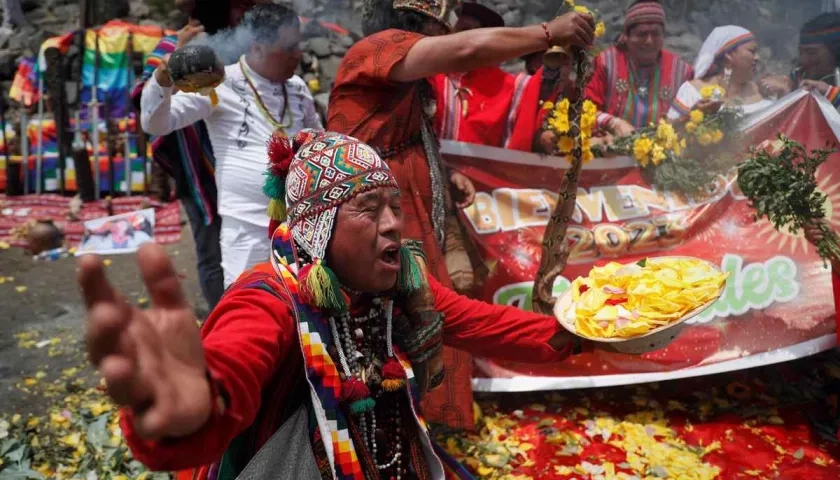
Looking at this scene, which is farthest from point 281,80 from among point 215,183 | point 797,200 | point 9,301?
point 9,301

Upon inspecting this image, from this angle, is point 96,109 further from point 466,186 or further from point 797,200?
point 797,200

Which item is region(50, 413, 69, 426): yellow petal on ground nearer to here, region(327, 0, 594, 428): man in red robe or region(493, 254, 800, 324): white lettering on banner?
region(327, 0, 594, 428): man in red robe

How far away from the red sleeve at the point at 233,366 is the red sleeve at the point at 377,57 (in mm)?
1463

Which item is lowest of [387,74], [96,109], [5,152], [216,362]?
[5,152]

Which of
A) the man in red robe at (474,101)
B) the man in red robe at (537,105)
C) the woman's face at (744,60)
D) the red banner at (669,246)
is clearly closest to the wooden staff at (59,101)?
the man in red robe at (474,101)

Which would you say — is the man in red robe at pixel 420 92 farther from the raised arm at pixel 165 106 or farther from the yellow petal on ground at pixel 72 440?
the yellow petal on ground at pixel 72 440

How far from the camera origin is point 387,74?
9.84 ft

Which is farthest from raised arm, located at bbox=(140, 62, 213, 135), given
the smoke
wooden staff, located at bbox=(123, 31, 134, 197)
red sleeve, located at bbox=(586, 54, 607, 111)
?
wooden staff, located at bbox=(123, 31, 134, 197)

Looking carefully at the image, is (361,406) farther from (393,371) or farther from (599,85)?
(599,85)

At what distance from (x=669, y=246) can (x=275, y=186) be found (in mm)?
3168

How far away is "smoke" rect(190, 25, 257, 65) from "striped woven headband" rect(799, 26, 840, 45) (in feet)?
12.2

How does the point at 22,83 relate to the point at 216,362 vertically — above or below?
below

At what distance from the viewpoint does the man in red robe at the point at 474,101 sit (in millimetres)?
4641

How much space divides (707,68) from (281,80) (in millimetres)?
3140
